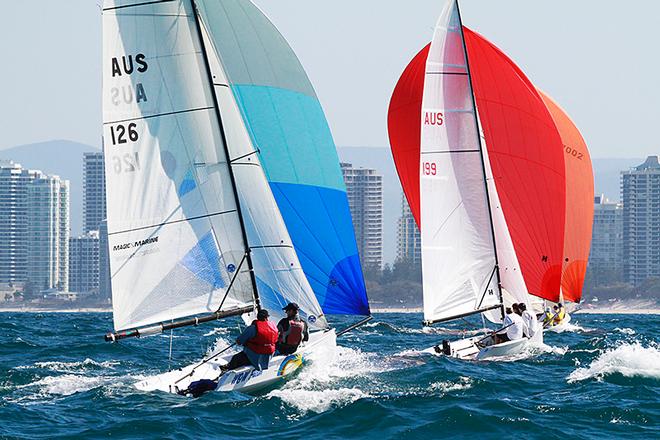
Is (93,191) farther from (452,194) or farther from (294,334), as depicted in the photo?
(294,334)

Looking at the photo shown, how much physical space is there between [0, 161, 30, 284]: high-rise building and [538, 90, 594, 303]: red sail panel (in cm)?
12429

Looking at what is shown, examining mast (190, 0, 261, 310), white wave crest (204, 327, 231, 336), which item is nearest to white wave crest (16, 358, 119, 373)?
mast (190, 0, 261, 310)

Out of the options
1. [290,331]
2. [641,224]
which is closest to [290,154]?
[290,331]

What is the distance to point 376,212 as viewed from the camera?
151875 millimetres

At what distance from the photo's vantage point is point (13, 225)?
150 m

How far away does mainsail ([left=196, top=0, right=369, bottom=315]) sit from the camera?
15.8m

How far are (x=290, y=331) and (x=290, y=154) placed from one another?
2.84 m

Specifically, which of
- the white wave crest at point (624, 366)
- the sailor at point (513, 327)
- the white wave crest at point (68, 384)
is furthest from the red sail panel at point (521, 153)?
the white wave crest at point (68, 384)

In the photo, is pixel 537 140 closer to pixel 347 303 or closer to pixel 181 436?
pixel 347 303

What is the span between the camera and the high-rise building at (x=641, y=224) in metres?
126

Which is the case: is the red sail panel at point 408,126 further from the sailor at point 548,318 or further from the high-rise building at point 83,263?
the high-rise building at point 83,263

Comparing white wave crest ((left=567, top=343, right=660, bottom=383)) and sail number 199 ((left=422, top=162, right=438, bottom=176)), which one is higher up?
sail number 199 ((left=422, top=162, right=438, bottom=176))

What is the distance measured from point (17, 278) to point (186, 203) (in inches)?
5309

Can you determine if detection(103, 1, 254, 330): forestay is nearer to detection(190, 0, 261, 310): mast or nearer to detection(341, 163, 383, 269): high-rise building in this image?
detection(190, 0, 261, 310): mast
